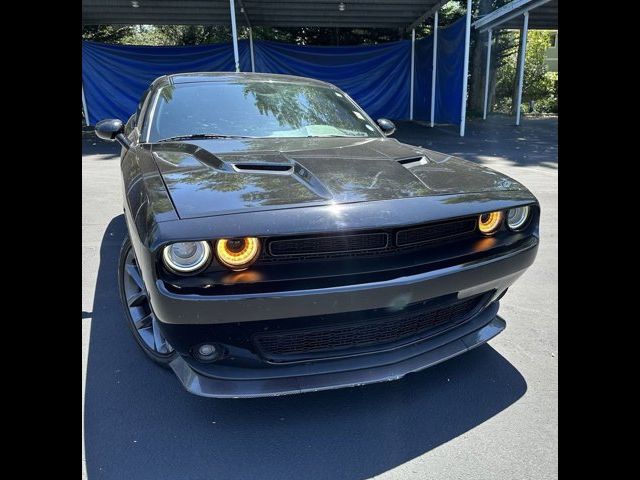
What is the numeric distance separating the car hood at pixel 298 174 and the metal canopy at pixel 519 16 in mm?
12533

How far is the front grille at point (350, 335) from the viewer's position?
1824 millimetres

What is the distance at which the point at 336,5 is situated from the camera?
12.8 metres

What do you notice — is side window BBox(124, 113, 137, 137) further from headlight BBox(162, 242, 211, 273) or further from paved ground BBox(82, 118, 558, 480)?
headlight BBox(162, 242, 211, 273)

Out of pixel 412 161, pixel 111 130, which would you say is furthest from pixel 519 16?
pixel 111 130

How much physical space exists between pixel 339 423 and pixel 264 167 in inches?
47.7

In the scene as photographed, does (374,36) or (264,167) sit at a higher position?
(374,36)

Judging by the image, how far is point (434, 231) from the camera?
6.33 ft

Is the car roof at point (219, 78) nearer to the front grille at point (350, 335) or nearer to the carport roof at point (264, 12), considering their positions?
the front grille at point (350, 335)

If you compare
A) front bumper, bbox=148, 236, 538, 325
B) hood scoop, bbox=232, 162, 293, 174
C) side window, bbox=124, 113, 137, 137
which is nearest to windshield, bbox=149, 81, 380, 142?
side window, bbox=124, 113, 137, 137

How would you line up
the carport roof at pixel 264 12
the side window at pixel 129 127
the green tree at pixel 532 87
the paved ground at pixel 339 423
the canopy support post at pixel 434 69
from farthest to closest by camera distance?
the green tree at pixel 532 87 → the canopy support post at pixel 434 69 → the carport roof at pixel 264 12 → the side window at pixel 129 127 → the paved ground at pixel 339 423

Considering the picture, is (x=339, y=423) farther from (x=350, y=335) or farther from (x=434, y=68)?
(x=434, y=68)

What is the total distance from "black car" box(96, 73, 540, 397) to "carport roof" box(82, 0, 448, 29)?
38.8 ft

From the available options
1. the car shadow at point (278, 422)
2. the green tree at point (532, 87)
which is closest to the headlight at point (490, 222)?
the car shadow at point (278, 422)

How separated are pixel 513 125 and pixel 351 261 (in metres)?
16.2
